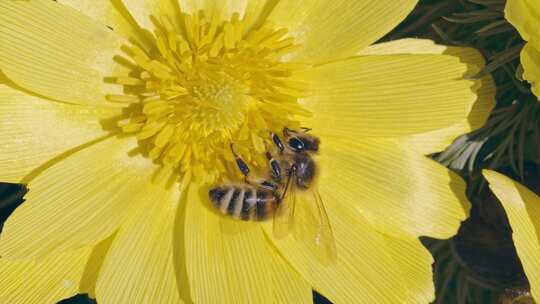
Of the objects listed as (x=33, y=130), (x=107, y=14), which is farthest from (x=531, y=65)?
(x=33, y=130)

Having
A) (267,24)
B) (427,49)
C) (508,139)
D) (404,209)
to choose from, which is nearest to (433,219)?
(404,209)

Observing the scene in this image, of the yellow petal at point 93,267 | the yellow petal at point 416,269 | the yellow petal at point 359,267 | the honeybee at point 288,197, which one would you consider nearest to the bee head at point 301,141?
the honeybee at point 288,197

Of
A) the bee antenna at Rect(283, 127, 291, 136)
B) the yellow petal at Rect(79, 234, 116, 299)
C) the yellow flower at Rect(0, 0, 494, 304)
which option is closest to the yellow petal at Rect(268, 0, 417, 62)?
the yellow flower at Rect(0, 0, 494, 304)

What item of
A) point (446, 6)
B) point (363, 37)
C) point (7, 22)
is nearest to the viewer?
point (7, 22)

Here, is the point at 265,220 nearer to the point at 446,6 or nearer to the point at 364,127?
the point at 364,127

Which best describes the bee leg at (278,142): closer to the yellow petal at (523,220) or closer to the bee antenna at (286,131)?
the bee antenna at (286,131)

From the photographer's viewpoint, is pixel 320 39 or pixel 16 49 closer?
pixel 16 49

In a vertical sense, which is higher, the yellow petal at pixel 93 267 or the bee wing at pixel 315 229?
the bee wing at pixel 315 229
